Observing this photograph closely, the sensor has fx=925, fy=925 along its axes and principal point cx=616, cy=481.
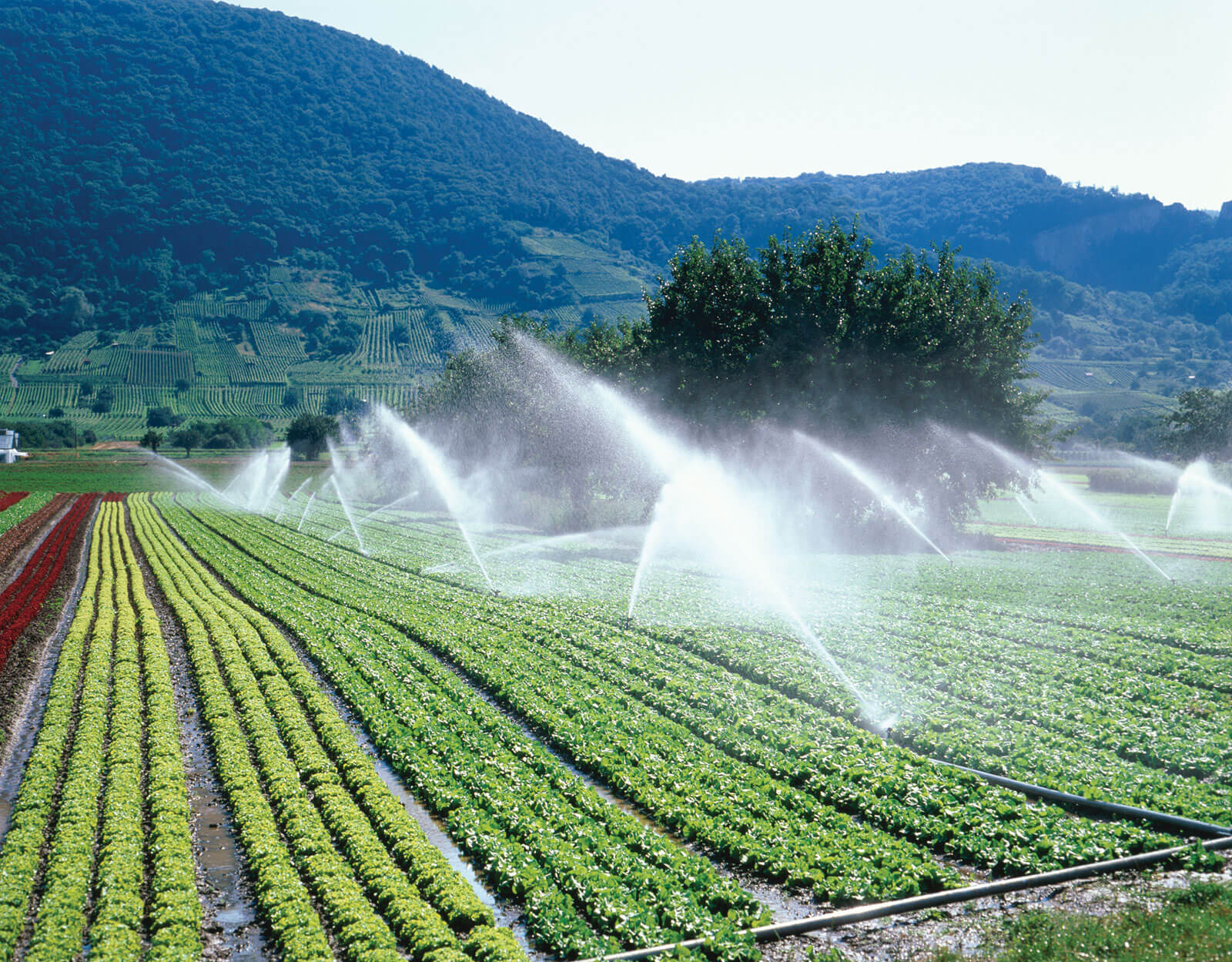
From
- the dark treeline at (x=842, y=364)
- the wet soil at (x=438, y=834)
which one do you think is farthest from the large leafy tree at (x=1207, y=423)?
the wet soil at (x=438, y=834)

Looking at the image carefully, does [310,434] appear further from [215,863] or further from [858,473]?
[215,863]

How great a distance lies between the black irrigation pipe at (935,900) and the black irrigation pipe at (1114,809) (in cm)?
20

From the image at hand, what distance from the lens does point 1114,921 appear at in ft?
32.3

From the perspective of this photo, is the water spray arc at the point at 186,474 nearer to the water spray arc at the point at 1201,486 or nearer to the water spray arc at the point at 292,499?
the water spray arc at the point at 292,499

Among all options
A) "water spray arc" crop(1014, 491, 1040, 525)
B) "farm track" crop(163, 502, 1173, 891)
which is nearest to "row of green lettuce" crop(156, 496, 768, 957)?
"farm track" crop(163, 502, 1173, 891)

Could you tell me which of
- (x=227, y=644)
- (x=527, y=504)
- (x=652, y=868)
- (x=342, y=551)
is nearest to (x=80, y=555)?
(x=342, y=551)

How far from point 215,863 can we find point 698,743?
25.4 ft

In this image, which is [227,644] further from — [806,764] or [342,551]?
[342,551]

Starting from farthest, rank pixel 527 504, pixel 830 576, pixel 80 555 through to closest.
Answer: pixel 527 504
pixel 80 555
pixel 830 576

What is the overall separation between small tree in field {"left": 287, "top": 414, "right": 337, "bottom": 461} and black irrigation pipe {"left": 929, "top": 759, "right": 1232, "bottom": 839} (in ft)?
471

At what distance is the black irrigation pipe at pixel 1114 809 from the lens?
11828 mm

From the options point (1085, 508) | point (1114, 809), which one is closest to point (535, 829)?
point (1114, 809)

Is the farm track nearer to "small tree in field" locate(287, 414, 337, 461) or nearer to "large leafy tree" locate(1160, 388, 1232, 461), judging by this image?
"large leafy tree" locate(1160, 388, 1232, 461)

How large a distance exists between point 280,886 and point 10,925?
9.01 feet
